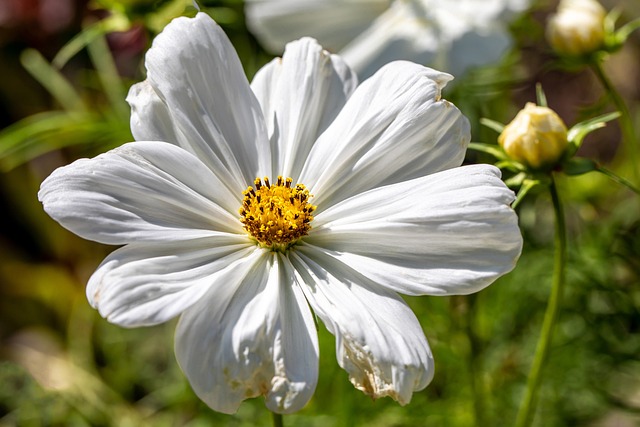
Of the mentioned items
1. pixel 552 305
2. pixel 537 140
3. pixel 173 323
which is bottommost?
pixel 173 323

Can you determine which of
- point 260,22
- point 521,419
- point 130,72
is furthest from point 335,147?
point 130,72

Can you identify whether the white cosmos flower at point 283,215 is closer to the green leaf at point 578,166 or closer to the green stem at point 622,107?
the green leaf at point 578,166

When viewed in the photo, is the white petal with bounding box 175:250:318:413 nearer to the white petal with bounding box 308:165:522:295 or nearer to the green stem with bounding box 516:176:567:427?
the white petal with bounding box 308:165:522:295

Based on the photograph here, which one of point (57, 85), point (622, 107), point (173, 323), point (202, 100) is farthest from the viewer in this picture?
point (173, 323)

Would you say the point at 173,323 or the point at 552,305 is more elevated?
the point at 552,305

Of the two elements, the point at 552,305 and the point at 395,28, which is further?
the point at 395,28

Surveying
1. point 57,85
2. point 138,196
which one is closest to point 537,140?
point 138,196

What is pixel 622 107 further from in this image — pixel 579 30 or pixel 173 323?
pixel 173 323

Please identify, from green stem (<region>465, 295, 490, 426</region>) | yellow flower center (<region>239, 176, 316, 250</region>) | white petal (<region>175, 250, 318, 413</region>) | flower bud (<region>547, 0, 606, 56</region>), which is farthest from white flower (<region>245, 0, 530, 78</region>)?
white petal (<region>175, 250, 318, 413</region>)
